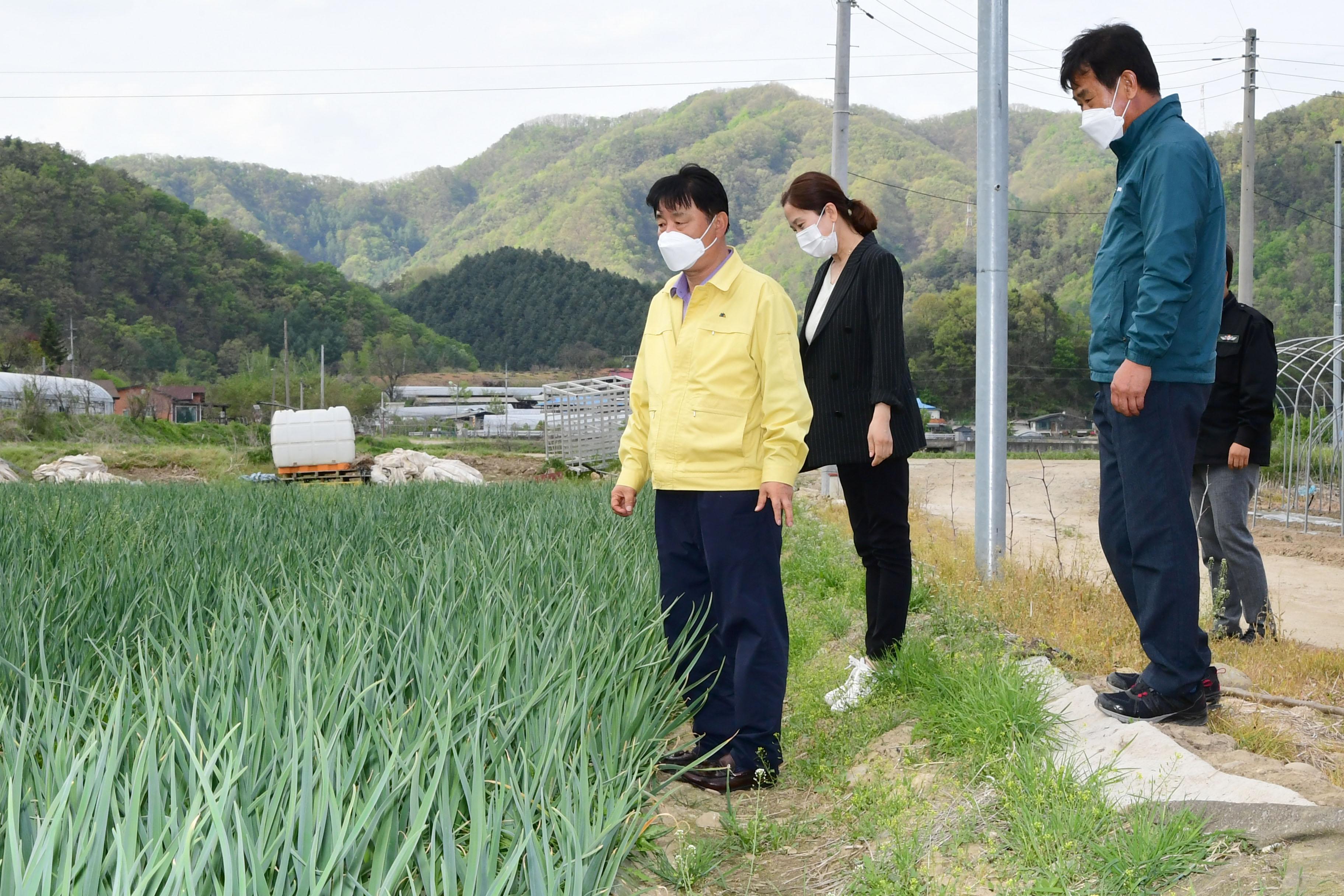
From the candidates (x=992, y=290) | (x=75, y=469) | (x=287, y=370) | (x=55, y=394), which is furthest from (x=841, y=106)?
(x=287, y=370)

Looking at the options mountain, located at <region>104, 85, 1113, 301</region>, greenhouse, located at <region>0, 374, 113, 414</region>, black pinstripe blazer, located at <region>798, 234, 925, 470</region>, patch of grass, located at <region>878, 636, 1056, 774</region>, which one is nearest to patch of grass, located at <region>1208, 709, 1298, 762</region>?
patch of grass, located at <region>878, 636, 1056, 774</region>

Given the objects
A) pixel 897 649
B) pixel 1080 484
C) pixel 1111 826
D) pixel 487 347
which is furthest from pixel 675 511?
pixel 487 347

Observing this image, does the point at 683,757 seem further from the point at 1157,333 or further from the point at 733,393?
the point at 1157,333

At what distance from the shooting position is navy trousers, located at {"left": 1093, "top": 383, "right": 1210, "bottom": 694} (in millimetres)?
2537

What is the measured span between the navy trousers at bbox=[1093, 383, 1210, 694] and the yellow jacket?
826 mm

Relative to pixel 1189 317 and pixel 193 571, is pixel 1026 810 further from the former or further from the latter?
pixel 193 571

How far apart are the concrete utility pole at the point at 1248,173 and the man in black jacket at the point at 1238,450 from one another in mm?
12374

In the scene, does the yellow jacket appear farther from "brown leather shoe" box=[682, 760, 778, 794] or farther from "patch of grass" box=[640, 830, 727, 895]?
"patch of grass" box=[640, 830, 727, 895]

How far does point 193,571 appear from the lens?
12.4 feet

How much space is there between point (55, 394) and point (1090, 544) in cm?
3714

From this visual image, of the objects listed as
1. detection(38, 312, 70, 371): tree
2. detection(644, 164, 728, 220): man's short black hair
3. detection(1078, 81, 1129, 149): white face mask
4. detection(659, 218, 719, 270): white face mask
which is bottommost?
detection(659, 218, 719, 270): white face mask

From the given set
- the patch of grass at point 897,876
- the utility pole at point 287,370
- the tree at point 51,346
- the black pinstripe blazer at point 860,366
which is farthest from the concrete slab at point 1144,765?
the tree at point 51,346

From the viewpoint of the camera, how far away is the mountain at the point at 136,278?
61.9 m

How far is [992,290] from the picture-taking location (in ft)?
17.0
